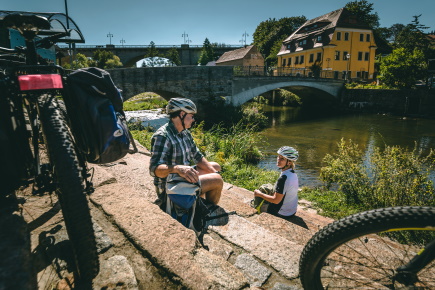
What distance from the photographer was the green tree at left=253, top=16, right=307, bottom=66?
47.6m

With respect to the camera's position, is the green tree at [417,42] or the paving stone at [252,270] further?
the green tree at [417,42]

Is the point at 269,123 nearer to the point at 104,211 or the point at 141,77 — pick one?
the point at 141,77

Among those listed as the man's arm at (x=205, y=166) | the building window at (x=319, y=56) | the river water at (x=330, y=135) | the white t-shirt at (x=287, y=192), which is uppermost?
the building window at (x=319, y=56)

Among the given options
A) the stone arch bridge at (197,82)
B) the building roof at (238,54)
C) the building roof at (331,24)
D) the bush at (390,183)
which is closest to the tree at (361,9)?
the building roof at (331,24)

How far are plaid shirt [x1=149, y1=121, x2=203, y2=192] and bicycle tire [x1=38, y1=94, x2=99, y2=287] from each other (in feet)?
3.66

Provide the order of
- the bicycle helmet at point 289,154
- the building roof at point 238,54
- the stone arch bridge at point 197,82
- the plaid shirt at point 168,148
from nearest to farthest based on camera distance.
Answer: the plaid shirt at point 168,148, the bicycle helmet at point 289,154, the stone arch bridge at point 197,82, the building roof at point 238,54

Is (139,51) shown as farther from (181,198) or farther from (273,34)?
(181,198)

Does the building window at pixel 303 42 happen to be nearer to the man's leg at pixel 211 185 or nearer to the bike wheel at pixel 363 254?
Answer: the man's leg at pixel 211 185

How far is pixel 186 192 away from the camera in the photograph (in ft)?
7.60

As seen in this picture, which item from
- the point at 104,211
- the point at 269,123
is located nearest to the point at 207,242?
the point at 104,211

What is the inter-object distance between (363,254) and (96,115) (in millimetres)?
1584

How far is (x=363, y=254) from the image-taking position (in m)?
1.50

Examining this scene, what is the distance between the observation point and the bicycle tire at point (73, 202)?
1.27 metres

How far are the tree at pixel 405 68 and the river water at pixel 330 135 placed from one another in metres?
3.32
